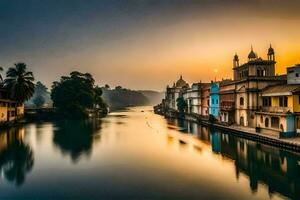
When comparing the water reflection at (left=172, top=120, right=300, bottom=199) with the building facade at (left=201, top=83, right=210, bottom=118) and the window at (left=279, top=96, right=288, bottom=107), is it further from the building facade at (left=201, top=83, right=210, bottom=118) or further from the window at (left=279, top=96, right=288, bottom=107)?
the building facade at (left=201, top=83, right=210, bottom=118)

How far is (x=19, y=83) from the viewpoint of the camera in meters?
80.7

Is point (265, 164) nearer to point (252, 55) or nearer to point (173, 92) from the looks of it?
point (252, 55)

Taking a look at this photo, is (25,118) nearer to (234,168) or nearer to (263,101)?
(263,101)

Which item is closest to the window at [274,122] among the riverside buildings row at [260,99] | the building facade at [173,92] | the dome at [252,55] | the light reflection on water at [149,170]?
the riverside buildings row at [260,99]

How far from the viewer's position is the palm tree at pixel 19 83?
79.5 m

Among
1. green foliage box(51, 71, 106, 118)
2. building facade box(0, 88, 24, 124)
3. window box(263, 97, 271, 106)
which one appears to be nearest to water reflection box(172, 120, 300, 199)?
window box(263, 97, 271, 106)

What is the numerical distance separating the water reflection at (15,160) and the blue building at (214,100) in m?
48.7

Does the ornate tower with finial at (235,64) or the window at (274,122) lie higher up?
the ornate tower with finial at (235,64)

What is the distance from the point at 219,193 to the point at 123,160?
15.7 metres

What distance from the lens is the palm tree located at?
3130 inches

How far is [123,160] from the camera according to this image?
3553cm

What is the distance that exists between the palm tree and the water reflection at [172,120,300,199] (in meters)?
58.1

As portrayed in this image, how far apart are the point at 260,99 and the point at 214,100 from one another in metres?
24.8

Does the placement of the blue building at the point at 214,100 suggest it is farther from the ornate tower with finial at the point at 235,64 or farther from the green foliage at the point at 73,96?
the green foliage at the point at 73,96
